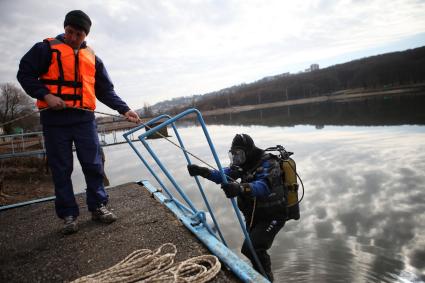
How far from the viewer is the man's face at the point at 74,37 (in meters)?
2.88

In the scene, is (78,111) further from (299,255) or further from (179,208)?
(299,255)

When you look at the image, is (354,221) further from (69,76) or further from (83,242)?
(69,76)

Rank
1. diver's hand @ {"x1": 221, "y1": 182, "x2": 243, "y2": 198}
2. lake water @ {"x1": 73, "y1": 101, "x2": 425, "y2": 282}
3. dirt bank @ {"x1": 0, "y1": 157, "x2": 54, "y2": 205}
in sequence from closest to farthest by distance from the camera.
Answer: diver's hand @ {"x1": 221, "y1": 182, "x2": 243, "y2": 198}
lake water @ {"x1": 73, "y1": 101, "x2": 425, "y2": 282}
dirt bank @ {"x1": 0, "y1": 157, "x2": 54, "y2": 205}

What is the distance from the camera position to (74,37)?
2908 millimetres

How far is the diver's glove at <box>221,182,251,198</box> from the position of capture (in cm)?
270

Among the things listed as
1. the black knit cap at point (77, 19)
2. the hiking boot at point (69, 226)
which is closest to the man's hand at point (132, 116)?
the black knit cap at point (77, 19)

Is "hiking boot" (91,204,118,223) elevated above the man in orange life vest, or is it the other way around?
the man in orange life vest

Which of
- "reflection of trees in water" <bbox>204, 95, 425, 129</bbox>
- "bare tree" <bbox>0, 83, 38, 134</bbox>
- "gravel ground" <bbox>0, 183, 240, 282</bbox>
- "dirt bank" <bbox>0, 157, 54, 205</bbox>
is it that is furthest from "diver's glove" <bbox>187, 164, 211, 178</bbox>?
"bare tree" <bbox>0, 83, 38, 134</bbox>

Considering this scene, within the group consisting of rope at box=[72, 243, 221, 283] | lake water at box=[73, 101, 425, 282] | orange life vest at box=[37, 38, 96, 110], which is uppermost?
orange life vest at box=[37, 38, 96, 110]

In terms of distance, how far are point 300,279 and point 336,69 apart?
144745 millimetres

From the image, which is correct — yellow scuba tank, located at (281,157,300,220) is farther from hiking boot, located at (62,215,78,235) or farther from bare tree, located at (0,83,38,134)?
bare tree, located at (0,83,38,134)

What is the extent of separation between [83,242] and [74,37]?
7.09 feet

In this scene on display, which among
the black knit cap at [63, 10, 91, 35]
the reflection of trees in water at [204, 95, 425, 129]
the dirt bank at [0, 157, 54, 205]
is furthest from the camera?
the reflection of trees in water at [204, 95, 425, 129]

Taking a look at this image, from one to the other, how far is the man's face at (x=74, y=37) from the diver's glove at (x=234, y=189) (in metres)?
2.17
